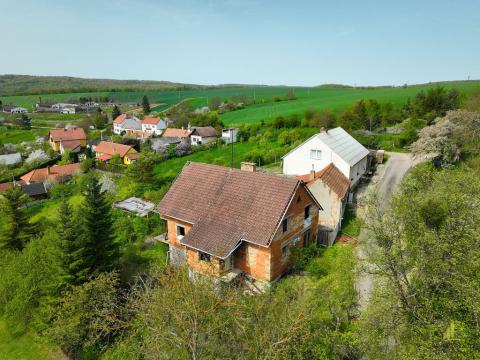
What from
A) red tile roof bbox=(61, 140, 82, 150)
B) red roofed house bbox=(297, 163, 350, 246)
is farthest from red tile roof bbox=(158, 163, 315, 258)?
red tile roof bbox=(61, 140, 82, 150)

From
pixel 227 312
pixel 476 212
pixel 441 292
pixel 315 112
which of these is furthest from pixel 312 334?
pixel 315 112

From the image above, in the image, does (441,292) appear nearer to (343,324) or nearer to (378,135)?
(343,324)

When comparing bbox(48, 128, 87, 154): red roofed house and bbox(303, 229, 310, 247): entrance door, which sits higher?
bbox(303, 229, 310, 247): entrance door

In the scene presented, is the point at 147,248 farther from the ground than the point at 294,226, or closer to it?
closer to it

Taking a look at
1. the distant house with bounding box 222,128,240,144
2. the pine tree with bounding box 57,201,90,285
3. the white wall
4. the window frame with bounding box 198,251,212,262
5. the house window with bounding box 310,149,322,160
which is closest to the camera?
the pine tree with bounding box 57,201,90,285

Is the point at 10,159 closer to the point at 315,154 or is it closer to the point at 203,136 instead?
the point at 203,136

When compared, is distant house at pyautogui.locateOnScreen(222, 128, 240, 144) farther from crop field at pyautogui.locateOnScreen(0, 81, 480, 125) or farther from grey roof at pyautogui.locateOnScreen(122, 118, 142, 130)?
grey roof at pyautogui.locateOnScreen(122, 118, 142, 130)
